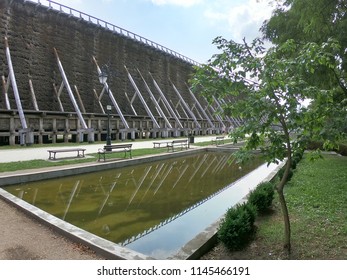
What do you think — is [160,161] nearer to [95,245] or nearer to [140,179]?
[140,179]

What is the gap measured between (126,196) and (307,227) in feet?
16.2

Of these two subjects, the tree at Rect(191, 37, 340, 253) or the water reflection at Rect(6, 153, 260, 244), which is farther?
the water reflection at Rect(6, 153, 260, 244)

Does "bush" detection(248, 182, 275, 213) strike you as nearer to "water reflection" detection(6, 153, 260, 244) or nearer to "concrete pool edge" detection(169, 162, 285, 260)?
"water reflection" detection(6, 153, 260, 244)

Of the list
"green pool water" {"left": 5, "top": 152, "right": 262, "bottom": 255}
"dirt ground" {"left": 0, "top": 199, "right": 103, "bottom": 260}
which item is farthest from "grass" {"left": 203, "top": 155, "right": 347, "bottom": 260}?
"dirt ground" {"left": 0, "top": 199, "right": 103, "bottom": 260}

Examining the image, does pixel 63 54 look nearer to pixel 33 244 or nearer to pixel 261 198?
pixel 261 198

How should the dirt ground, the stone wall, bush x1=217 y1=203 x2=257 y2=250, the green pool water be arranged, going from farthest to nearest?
the stone wall
the green pool water
bush x1=217 y1=203 x2=257 y2=250
the dirt ground

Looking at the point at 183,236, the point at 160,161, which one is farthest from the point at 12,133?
the point at 183,236

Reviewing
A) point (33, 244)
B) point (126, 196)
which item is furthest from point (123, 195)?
point (33, 244)

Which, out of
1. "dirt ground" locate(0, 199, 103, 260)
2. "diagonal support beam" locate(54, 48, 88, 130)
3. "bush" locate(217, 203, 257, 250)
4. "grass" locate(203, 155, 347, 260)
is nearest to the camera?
"dirt ground" locate(0, 199, 103, 260)

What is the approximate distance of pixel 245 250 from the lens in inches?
178

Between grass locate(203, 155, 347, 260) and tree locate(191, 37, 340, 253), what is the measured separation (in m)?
1.48

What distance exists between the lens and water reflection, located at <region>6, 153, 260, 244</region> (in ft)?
20.8

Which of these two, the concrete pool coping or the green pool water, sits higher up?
the concrete pool coping

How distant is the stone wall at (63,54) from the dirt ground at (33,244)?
2209 cm
